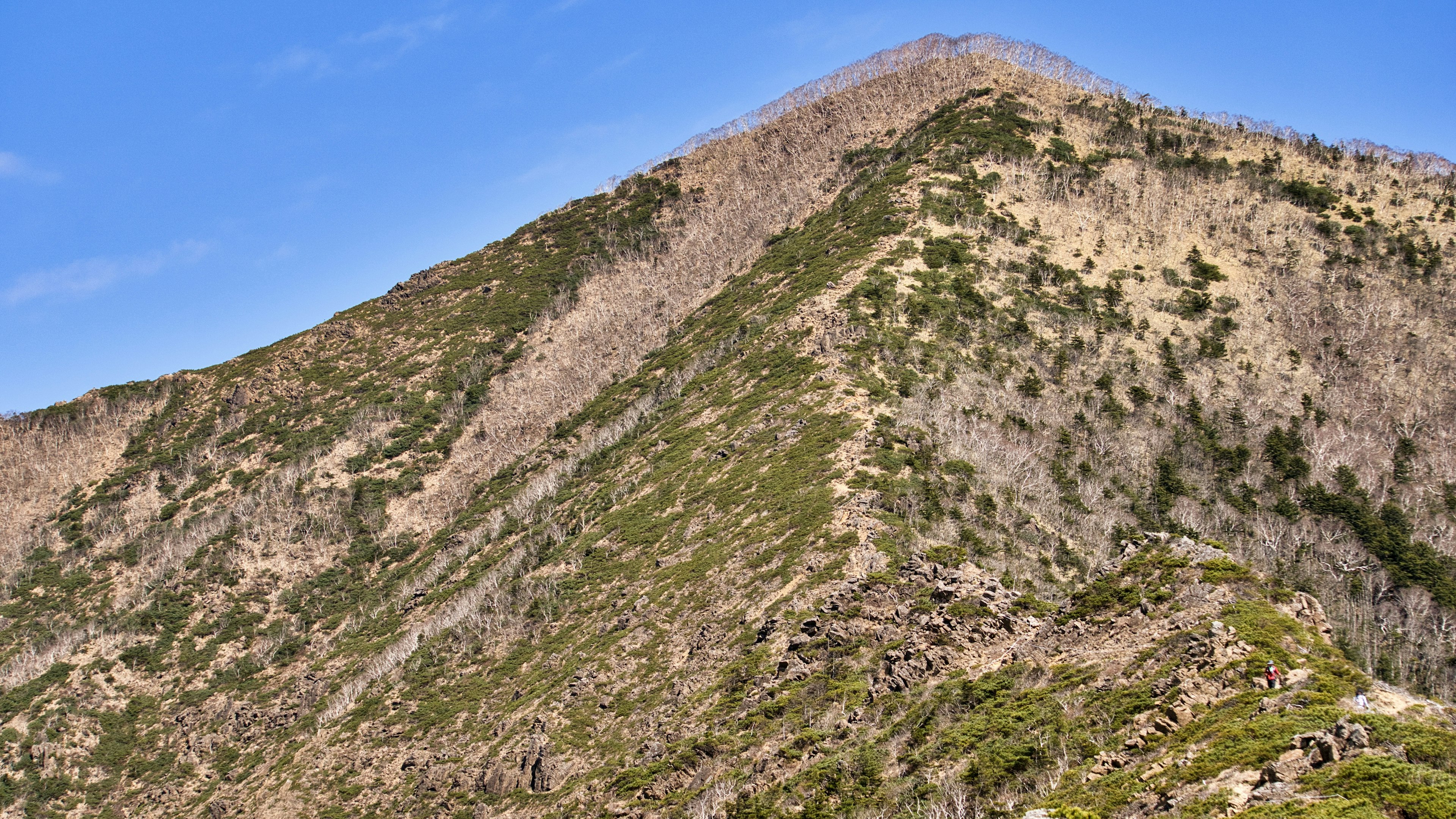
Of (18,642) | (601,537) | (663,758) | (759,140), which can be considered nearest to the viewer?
(663,758)

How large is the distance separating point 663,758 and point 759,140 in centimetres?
9618

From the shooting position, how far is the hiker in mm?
18000

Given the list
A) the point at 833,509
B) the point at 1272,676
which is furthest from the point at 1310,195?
the point at 1272,676

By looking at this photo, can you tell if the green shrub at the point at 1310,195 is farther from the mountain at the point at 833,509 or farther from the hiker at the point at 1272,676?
the hiker at the point at 1272,676

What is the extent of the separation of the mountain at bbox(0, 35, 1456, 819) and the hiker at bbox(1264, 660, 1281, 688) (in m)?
0.17

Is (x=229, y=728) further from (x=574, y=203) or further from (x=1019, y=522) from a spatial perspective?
(x=574, y=203)

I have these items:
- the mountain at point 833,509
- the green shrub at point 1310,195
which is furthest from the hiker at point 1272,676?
the green shrub at point 1310,195

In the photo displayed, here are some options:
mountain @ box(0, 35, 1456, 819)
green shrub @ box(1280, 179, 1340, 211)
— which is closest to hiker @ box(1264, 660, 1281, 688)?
mountain @ box(0, 35, 1456, 819)

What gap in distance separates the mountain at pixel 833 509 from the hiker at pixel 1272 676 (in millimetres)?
174

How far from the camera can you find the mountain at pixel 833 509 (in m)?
23.3

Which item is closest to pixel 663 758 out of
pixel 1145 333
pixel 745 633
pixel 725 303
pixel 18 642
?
pixel 745 633

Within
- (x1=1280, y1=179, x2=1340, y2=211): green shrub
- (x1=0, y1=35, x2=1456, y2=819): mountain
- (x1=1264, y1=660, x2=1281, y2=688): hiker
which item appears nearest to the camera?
(x1=1264, y1=660, x2=1281, y2=688): hiker

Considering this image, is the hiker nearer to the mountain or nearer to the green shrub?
the mountain

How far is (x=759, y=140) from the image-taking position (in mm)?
114938
